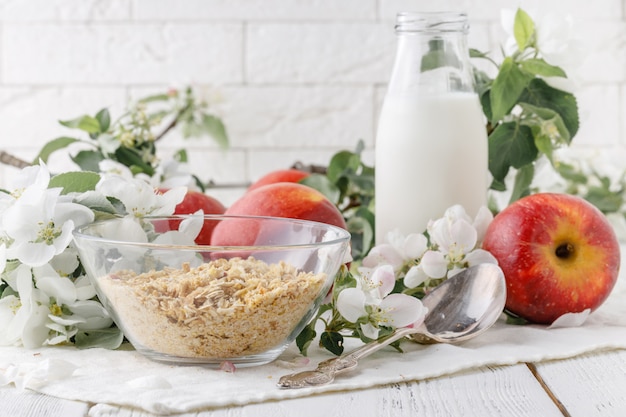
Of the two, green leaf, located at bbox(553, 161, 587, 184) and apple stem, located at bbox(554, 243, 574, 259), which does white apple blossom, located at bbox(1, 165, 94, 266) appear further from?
green leaf, located at bbox(553, 161, 587, 184)

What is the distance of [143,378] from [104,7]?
1509mm

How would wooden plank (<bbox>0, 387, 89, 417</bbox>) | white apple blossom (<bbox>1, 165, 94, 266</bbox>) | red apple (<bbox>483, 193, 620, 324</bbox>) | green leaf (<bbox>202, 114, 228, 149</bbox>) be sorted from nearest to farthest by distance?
wooden plank (<bbox>0, 387, 89, 417</bbox>), white apple blossom (<bbox>1, 165, 94, 266</bbox>), red apple (<bbox>483, 193, 620, 324</bbox>), green leaf (<bbox>202, 114, 228, 149</bbox>)

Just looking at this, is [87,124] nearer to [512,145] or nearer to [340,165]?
[340,165]

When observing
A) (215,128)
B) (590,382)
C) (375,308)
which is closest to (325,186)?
(375,308)

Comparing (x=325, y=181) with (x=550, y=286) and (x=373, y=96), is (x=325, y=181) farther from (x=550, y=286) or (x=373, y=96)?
(x=373, y=96)

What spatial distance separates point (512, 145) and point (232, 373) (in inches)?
20.4

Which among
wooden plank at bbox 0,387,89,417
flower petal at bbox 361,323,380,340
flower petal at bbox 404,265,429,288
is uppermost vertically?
flower petal at bbox 404,265,429,288

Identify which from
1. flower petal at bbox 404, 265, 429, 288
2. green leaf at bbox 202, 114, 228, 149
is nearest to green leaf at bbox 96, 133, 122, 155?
flower petal at bbox 404, 265, 429, 288

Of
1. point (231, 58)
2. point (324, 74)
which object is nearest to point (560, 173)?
point (324, 74)

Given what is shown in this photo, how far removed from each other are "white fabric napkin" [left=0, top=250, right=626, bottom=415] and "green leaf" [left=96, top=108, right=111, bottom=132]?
505 millimetres

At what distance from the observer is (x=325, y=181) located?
115cm

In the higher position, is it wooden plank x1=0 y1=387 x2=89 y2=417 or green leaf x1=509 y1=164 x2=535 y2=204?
green leaf x1=509 y1=164 x2=535 y2=204

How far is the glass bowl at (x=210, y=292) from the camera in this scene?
67 cm

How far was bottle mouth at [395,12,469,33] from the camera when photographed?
3.10 feet
